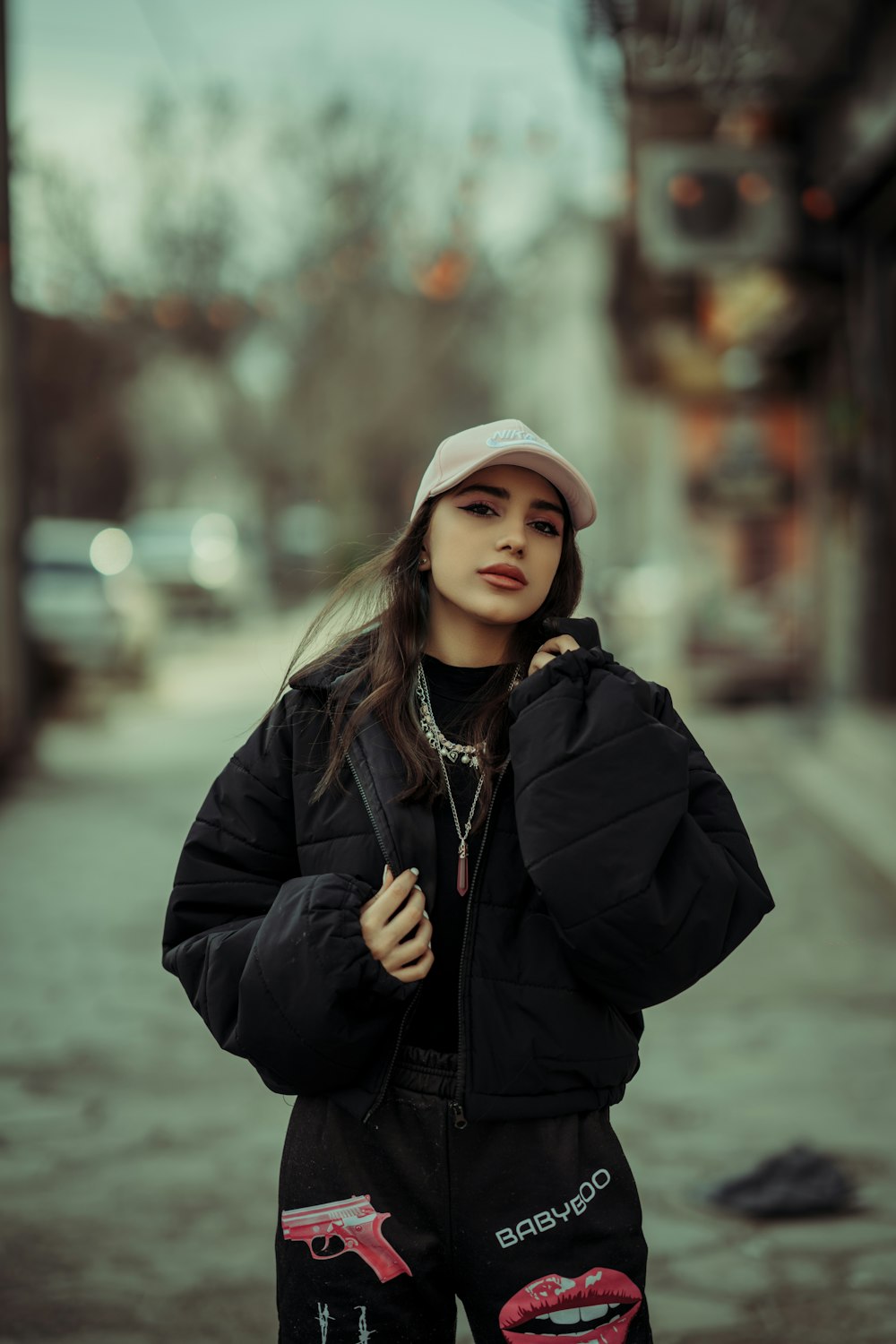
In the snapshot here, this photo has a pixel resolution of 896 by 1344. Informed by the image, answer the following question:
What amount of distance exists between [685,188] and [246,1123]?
846 cm

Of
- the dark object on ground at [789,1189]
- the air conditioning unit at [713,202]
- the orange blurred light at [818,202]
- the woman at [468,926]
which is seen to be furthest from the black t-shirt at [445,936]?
the air conditioning unit at [713,202]

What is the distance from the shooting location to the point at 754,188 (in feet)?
35.1

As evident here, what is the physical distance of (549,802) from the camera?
6.10 feet

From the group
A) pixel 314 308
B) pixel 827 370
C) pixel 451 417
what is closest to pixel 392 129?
pixel 314 308

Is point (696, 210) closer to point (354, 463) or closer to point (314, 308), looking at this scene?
point (314, 308)

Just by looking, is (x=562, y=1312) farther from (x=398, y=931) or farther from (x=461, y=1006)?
(x=398, y=931)

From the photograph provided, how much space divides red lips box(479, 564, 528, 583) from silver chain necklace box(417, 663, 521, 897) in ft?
0.52

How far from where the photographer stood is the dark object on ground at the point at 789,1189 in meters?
3.79

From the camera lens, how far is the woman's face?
6.88 feet

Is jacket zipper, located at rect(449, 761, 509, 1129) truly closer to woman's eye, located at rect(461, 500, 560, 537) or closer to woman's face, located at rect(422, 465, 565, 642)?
woman's face, located at rect(422, 465, 565, 642)

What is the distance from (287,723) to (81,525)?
17.8 m

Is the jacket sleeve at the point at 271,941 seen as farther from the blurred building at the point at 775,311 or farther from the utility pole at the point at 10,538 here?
the utility pole at the point at 10,538

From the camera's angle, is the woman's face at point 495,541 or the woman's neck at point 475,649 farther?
the woman's neck at point 475,649

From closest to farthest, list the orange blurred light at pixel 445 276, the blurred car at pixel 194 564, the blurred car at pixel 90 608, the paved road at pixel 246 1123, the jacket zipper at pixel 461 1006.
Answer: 1. the jacket zipper at pixel 461 1006
2. the paved road at pixel 246 1123
3. the blurred car at pixel 90 608
4. the blurred car at pixel 194 564
5. the orange blurred light at pixel 445 276
